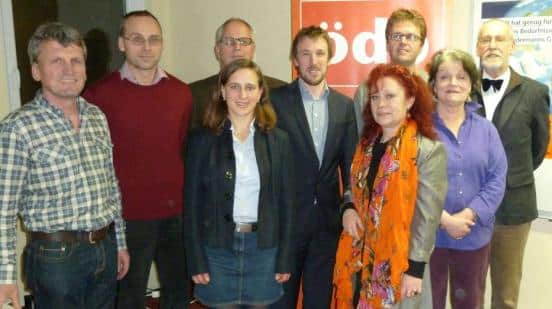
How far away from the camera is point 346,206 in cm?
228

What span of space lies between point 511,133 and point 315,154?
0.93 meters

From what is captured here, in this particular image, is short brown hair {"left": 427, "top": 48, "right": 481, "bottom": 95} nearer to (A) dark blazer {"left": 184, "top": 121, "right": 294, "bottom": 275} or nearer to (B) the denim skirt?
(A) dark blazer {"left": 184, "top": 121, "right": 294, "bottom": 275}

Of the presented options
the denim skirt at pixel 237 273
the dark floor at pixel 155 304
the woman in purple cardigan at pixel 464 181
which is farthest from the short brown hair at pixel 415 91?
the dark floor at pixel 155 304

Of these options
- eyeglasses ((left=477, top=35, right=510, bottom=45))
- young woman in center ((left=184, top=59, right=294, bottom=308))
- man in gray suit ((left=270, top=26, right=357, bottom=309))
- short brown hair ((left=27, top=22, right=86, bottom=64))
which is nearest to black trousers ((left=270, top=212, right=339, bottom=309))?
man in gray suit ((left=270, top=26, right=357, bottom=309))

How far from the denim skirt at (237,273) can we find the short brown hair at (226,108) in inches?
18.2

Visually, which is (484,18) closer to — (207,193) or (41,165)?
(207,193)

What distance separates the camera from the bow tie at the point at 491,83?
2471 millimetres

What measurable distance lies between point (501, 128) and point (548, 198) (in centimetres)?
68

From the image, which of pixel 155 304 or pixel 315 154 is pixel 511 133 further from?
pixel 155 304

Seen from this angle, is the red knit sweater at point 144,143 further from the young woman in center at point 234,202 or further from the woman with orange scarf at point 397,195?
the woman with orange scarf at point 397,195

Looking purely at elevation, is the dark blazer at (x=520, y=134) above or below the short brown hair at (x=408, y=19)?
below

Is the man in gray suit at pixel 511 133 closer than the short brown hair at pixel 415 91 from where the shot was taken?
No

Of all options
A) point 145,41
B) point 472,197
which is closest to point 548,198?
point 472,197

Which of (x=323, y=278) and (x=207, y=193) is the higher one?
(x=207, y=193)
